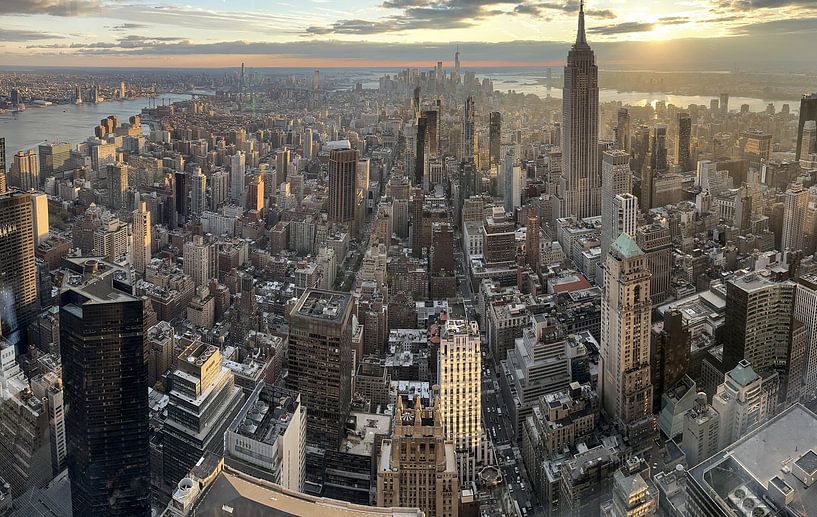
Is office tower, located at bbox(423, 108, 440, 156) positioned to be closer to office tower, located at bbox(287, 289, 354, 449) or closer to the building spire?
the building spire

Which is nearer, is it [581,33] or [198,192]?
[581,33]

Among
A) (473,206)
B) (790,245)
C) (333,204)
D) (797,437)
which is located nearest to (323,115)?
(333,204)

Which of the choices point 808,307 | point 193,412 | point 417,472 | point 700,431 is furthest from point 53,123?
point 808,307

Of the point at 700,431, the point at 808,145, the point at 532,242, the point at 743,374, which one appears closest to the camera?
the point at 700,431

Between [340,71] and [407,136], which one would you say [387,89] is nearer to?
[340,71]

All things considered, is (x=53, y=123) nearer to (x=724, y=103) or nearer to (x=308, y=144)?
(x=724, y=103)

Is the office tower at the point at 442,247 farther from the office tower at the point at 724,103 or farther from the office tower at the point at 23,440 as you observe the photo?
the office tower at the point at 23,440

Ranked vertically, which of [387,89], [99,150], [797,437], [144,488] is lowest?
[144,488]

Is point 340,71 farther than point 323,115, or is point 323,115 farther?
point 323,115
